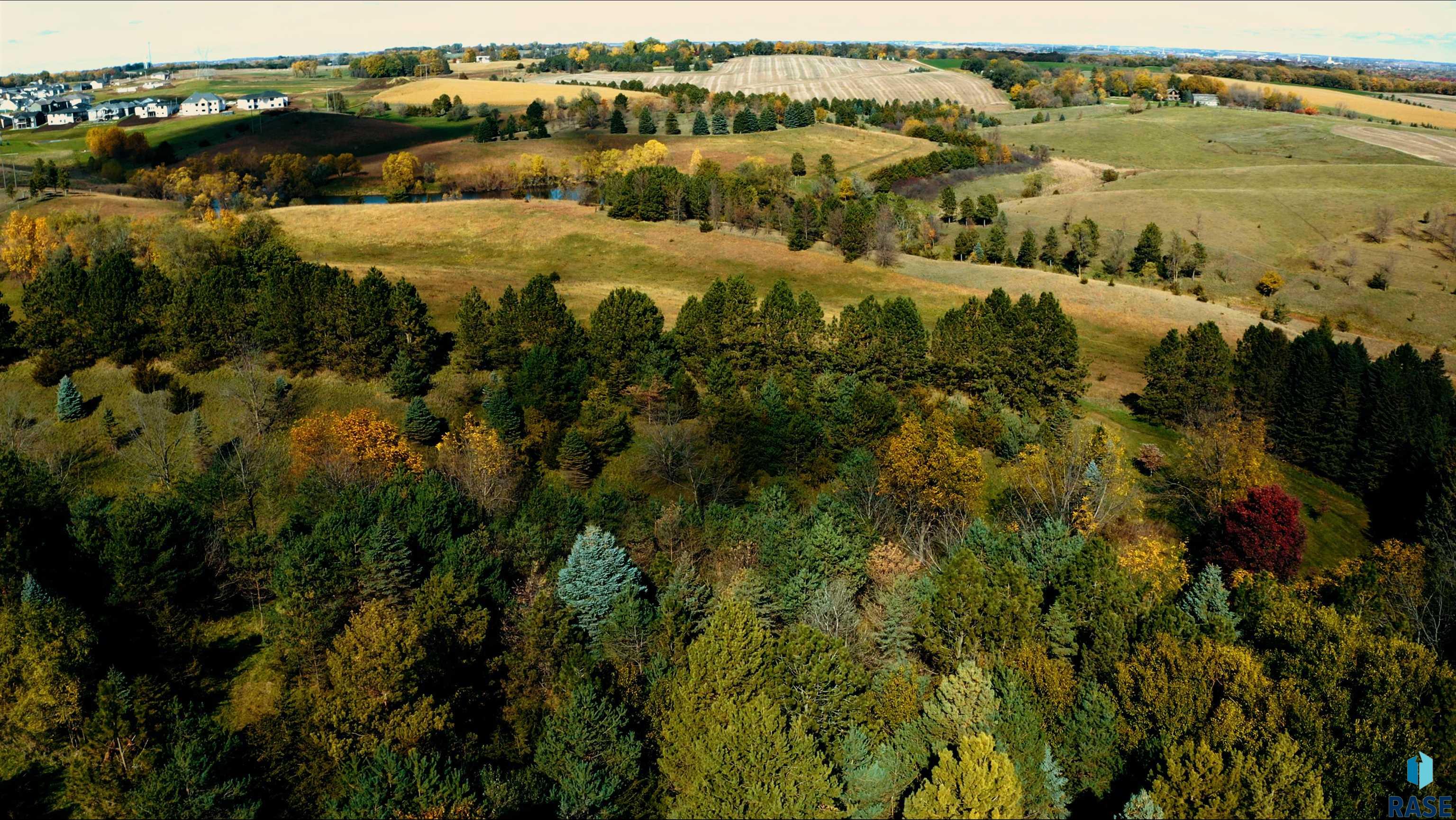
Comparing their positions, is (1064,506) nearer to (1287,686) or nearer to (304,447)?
(1287,686)

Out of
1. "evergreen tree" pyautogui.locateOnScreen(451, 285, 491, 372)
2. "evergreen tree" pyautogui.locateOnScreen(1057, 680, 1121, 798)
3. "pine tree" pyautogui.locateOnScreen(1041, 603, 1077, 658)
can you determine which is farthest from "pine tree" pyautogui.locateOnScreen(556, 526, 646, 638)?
"evergreen tree" pyautogui.locateOnScreen(451, 285, 491, 372)

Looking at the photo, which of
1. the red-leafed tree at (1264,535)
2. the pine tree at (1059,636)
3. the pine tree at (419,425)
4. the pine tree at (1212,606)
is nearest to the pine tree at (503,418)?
the pine tree at (419,425)

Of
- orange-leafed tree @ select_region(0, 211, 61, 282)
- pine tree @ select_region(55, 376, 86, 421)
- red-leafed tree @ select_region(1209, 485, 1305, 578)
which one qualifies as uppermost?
orange-leafed tree @ select_region(0, 211, 61, 282)

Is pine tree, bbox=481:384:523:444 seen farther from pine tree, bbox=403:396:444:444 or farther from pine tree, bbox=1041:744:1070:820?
pine tree, bbox=1041:744:1070:820

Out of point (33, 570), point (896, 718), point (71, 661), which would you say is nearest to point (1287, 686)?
point (896, 718)

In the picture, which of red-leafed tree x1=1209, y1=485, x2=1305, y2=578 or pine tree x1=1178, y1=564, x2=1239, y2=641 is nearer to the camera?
pine tree x1=1178, y1=564, x2=1239, y2=641

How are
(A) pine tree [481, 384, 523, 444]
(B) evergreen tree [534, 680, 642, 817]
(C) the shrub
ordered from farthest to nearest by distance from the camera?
(C) the shrub < (A) pine tree [481, 384, 523, 444] < (B) evergreen tree [534, 680, 642, 817]

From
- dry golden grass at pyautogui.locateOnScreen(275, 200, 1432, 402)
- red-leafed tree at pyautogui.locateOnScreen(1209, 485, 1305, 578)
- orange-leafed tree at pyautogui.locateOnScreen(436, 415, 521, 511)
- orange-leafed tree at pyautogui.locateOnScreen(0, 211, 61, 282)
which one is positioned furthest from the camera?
dry golden grass at pyautogui.locateOnScreen(275, 200, 1432, 402)
